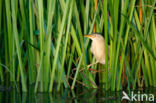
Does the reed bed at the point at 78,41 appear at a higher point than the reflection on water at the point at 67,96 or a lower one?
higher

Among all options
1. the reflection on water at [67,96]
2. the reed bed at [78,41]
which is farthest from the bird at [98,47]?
the reflection on water at [67,96]

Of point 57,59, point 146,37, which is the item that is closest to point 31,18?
point 57,59

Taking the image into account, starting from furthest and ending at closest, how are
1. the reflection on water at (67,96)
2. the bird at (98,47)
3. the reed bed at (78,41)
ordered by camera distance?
the bird at (98,47), the reed bed at (78,41), the reflection on water at (67,96)

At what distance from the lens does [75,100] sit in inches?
128

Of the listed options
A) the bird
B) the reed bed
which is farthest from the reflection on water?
the bird

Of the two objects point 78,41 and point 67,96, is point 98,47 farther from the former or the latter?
point 67,96

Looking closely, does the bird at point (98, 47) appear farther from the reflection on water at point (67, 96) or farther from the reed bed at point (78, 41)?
the reflection on water at point (67, 96)

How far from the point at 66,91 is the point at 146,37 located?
3.85 feet

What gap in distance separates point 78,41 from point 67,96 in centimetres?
83

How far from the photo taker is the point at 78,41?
155 inches

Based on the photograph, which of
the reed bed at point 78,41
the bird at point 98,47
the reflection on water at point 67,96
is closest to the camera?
the reflection on water at point 67,96

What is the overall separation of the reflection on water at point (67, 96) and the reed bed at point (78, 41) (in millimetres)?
86

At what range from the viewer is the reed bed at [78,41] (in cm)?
337

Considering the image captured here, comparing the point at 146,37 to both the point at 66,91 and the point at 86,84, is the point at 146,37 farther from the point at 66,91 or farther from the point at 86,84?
the point at 66,91
